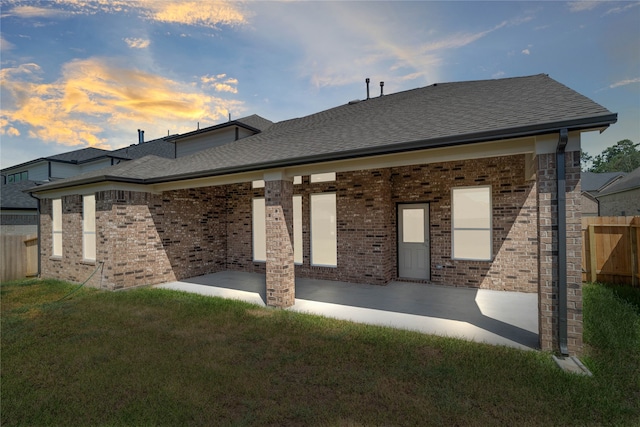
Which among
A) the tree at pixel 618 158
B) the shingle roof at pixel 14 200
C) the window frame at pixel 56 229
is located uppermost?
the tree at pixel 618 158

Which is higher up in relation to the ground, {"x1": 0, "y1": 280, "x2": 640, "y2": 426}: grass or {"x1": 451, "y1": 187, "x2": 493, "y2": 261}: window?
{"x1": 451, "y1": 187, "x2": 493, "y2": 261}: window

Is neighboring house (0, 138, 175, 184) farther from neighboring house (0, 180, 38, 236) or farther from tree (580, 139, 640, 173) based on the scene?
tree (580, 139, 640, 173)

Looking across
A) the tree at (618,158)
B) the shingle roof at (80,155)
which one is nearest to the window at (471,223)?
the shingle roof at (80,155)

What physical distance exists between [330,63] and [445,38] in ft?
12.2

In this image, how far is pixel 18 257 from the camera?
36.2 ft

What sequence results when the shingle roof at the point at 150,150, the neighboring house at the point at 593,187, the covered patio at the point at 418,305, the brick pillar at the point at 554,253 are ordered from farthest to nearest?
the neighboring house at the point at 593,187
the shingle roof at the point at 150,150
the covered patio at the point at 418,305
the brick pillar at the point at 554,253

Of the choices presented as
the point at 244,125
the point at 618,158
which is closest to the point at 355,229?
the point at 244,125

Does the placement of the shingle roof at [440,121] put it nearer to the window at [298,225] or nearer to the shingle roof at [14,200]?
the window at [298,225]

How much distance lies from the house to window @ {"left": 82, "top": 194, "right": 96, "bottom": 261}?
0.06 m

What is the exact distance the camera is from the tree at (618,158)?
45219 mm

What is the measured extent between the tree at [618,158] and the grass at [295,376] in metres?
58.3

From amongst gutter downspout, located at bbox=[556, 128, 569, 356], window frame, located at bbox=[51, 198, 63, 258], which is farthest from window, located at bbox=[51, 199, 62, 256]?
gutter downspout, located at bbox=[556, 128, 569, 356]

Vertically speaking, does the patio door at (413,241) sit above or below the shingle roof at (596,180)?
below

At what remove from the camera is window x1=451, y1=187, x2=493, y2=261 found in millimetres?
7797
